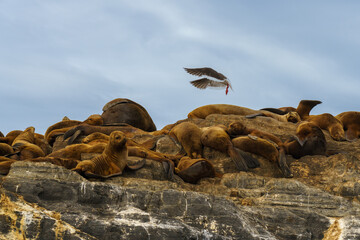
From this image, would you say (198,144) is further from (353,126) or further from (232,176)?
(353,126)

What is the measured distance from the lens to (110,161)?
1074 cm

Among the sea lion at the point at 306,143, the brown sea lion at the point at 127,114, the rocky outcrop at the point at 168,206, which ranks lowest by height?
the rocky outcrop at the point at 168,206

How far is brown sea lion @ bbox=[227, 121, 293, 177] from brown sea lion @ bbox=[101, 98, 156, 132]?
4537 mm

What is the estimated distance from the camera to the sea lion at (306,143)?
13.2m

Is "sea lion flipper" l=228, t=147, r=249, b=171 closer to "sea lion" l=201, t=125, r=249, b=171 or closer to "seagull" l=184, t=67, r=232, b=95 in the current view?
"sea lion" l=201, t=125, r=249, b=171

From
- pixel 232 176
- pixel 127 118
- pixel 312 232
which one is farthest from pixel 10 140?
pixel 312 232

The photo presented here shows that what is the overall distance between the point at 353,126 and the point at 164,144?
5238mm

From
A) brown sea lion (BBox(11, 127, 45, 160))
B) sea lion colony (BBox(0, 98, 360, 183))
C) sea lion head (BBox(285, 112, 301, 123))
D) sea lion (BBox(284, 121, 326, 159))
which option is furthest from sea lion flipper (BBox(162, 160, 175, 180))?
sea lion head (BBox(285, 112, 301, 123))

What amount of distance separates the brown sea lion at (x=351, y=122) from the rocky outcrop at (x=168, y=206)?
14.5 feet

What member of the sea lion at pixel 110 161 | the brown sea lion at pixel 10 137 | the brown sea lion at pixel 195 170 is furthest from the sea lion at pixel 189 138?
the brown sea lion at pixel 10 137

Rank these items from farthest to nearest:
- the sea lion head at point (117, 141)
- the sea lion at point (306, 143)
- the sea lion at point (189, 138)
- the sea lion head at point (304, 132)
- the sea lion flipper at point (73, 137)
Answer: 1. the sea lion flipper at point (73, 137)
2. the sea lion head at point (304, 132)
3. the sea lion at point (306, 143)
4. the sea lion at point (189, 138)
5. the sea lion head at point (117, 141)

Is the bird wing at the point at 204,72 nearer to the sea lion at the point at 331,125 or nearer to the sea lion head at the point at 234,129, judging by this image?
the sea lion at the point at 331,125

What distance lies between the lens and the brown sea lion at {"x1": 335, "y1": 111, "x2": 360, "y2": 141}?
1583cm

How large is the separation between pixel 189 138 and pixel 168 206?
164 inches
